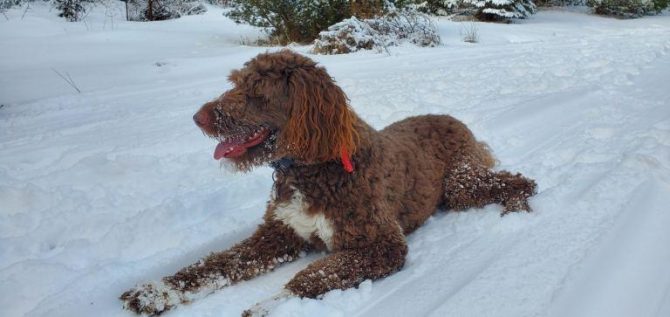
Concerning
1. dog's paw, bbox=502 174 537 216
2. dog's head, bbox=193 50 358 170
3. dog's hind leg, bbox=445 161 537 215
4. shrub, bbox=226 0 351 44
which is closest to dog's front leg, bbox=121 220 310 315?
dog's head, bbox=193 50 358 170

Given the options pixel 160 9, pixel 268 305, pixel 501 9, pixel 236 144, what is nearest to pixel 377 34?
pixel 501 9

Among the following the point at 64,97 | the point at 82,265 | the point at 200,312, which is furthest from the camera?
the point at 64,97

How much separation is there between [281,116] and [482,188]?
6.04ft

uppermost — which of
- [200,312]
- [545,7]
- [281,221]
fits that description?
[545,7]

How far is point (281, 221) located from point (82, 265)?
133 centimetres

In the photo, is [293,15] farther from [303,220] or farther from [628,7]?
[628,7]

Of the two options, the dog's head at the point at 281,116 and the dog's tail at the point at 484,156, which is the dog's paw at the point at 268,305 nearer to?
the dog's head at the point at 281,116

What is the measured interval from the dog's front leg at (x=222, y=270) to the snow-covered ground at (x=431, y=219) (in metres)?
0.10

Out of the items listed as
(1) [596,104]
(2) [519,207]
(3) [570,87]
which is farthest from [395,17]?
(2) [519,207]

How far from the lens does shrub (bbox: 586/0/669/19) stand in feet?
65.3

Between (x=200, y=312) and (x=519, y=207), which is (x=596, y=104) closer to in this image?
(x=519, y=207)

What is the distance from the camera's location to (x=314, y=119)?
3.23m

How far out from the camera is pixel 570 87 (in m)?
7.56

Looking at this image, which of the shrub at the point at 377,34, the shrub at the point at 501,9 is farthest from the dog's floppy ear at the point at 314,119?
the shrub at the point at 501,9
